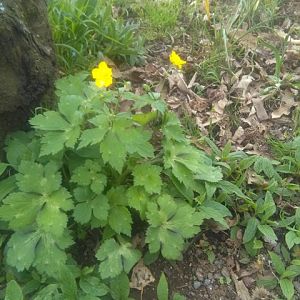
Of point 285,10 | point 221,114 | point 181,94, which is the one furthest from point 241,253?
point 285,10

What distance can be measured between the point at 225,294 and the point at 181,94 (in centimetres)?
135

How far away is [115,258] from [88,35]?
5.10 feet

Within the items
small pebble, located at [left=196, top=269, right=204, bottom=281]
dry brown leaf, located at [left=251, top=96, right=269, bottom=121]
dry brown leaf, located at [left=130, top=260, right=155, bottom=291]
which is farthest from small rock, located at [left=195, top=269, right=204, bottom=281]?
dry brown leaf, located at [left=251, top=96, right=269, bottom=121]

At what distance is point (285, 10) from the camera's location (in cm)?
371

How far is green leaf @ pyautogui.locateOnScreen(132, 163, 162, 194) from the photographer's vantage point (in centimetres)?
214

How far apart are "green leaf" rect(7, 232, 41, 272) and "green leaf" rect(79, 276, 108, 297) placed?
275 mm

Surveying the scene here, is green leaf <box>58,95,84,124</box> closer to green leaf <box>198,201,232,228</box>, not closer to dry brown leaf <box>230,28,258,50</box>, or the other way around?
green leaf <box>198,201,232,228</box>

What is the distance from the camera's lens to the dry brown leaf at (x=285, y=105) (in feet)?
9.95

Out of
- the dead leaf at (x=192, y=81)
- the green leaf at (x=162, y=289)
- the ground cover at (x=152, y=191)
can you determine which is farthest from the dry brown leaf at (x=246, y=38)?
the green leaf at (x=162, y=289)

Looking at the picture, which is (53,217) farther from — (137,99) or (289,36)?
(289,36)

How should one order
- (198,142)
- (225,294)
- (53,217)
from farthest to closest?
(198,142), (225,294), (53,217)

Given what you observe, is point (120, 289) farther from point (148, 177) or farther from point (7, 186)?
point (7, 186)

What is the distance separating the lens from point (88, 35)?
3027mm

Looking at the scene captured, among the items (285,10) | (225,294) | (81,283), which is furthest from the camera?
(285,10)
